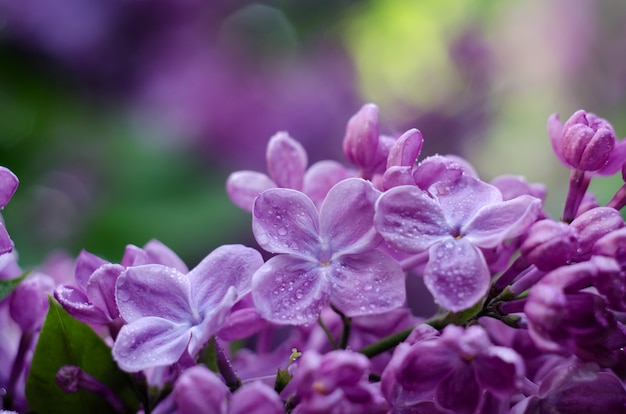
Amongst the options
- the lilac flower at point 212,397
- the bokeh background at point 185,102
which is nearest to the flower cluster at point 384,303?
the lilac flower at point 212,397

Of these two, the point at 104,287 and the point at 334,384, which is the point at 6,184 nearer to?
the point at 104,287

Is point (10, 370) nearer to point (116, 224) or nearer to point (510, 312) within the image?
point (510, 312)

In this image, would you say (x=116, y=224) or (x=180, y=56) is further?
(x=180, y=56)

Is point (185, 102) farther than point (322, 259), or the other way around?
point (185, 102)

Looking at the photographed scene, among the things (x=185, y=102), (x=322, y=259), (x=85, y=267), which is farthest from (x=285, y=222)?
(x=185, y=102)

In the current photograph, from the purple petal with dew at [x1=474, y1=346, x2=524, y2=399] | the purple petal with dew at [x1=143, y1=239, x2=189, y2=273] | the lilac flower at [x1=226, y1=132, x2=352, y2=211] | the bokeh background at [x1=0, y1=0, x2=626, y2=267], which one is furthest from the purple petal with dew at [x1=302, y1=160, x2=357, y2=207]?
the bokeh background at [x1=0, y1=0, x2=626, y2=267]

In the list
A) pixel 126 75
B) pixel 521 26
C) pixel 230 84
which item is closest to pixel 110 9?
pixel 126 75
